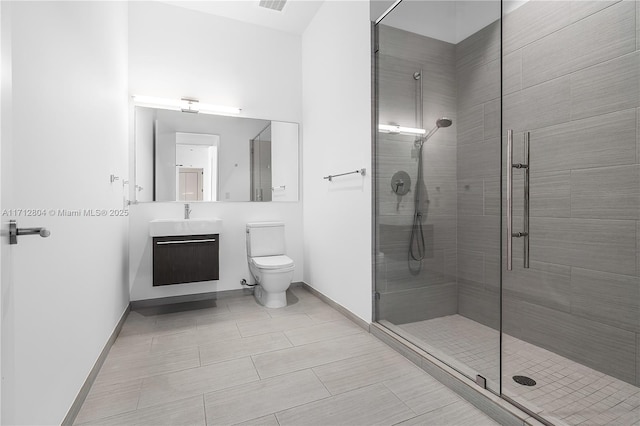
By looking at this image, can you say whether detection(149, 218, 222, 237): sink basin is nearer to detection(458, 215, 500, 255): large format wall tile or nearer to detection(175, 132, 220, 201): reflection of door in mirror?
detection(175, 132, 220, 201): reflection of door in mirror

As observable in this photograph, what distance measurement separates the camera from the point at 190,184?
10.4 ft

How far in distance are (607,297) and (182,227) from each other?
301 cm

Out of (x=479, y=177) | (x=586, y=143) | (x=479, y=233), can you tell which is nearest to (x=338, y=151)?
(x=479, y=177)

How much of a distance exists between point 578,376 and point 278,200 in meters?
2.78

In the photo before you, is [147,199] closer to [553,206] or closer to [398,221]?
[398,221]

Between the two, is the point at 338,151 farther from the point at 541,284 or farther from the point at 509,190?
the point at 541,284

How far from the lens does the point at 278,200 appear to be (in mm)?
3531

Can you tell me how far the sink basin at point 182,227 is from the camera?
274cm

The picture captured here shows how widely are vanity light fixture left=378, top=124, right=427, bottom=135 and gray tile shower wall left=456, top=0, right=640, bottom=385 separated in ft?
0.86

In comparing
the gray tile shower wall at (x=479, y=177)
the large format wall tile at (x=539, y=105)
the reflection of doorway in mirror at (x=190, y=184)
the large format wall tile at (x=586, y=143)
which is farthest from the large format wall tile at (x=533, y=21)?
the reflection of doorway in mirror at (x=190, y=184)

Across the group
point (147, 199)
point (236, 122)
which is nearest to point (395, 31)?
point (236, 122)

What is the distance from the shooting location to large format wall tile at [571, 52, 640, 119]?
167 cm

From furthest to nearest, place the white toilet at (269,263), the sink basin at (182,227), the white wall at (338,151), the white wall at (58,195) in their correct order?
the white toilet at (269,263) → the sink basin at (182,227) → the white wall at (338,151) → the white wall at (58,195)

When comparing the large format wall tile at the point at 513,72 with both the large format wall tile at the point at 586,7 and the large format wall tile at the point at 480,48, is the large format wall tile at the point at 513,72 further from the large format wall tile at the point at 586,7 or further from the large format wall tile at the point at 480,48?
the large format wall tile at the point at 480,48
